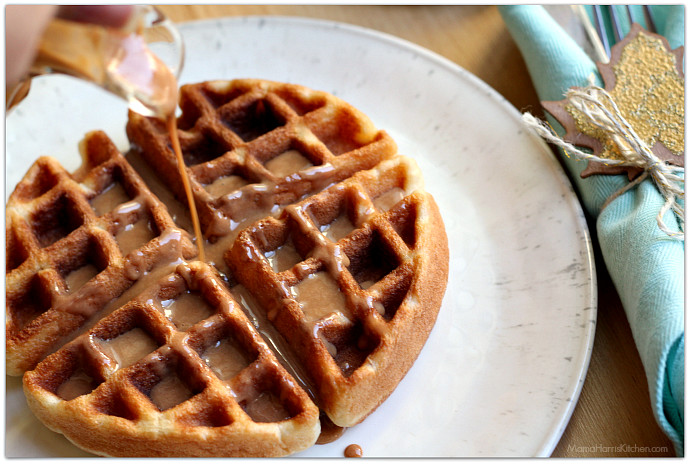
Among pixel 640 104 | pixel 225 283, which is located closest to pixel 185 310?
pixel 225 283

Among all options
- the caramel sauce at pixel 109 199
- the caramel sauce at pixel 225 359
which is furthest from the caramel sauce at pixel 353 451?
the caramel sauce at pixel 109 199

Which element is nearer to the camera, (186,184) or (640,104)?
(186,184)

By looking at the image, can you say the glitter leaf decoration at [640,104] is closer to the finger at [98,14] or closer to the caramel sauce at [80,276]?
the finger at [98,14]

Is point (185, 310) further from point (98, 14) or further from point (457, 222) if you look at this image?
point (457, 222)

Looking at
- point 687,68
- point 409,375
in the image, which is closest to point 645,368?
point 409,375

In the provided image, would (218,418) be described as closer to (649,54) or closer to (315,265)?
(315,265)
